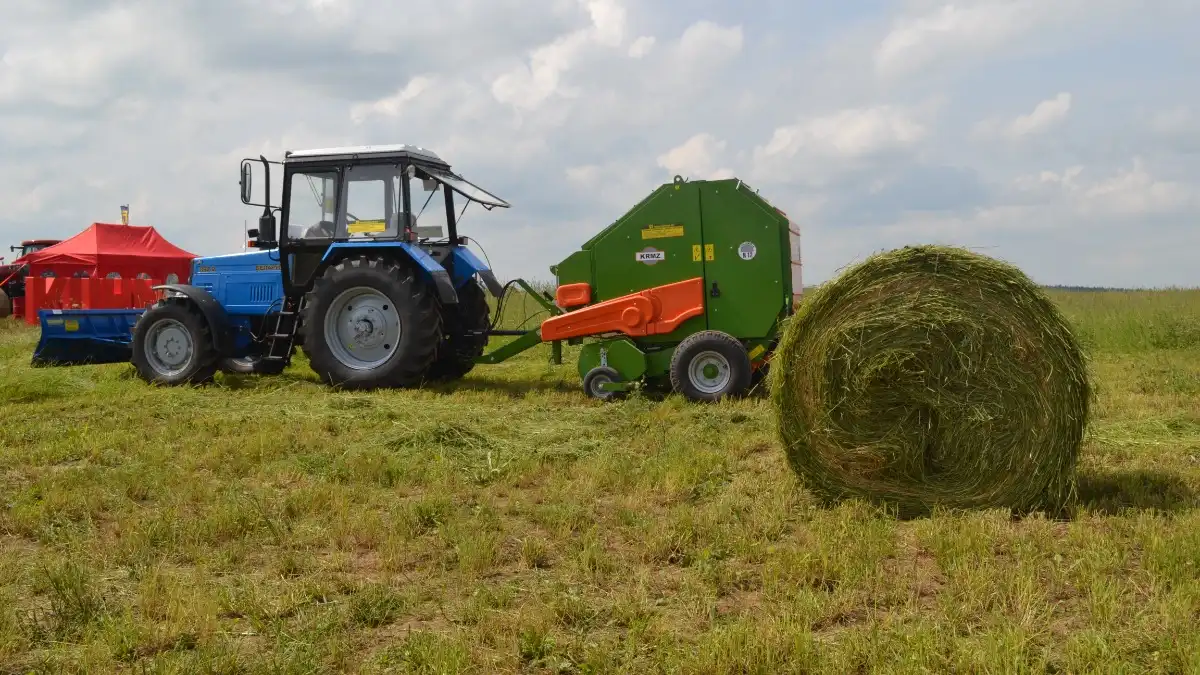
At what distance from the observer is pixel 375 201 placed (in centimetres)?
1002

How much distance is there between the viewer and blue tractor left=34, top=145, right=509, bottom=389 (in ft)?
31.6

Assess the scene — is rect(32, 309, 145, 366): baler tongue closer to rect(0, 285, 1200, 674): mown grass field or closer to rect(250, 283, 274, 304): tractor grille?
rect(250, 283, 274, 304): tractor grille

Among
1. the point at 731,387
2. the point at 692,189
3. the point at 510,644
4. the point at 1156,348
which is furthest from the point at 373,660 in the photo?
the point at 1156,348

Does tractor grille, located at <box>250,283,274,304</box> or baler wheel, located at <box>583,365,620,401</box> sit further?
tractor grille, located at <box>250,283,274,304</box>

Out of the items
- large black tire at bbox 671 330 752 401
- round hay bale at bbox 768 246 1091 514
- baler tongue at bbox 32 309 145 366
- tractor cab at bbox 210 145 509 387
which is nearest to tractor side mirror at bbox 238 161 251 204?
tractor cab at bbox 210 145 509 387

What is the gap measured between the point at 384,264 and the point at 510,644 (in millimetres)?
6902

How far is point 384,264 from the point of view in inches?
384

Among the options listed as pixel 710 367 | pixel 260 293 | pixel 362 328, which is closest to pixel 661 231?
pixel 710 367

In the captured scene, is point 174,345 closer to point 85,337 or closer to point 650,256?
point 85,337

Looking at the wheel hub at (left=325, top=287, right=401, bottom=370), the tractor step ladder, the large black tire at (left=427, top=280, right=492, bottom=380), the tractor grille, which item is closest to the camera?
the wheel hub at (left=325, top=287, right=401, bottom=370)

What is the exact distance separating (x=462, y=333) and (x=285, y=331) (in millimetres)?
1720

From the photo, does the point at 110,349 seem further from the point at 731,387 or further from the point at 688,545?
the point at 688,545

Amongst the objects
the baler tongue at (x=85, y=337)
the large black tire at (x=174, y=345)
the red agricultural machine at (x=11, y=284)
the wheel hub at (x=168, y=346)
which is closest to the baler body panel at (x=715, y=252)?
the large black tire at (x=174, y=345)

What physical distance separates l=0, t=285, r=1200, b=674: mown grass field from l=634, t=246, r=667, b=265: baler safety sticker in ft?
7.28
